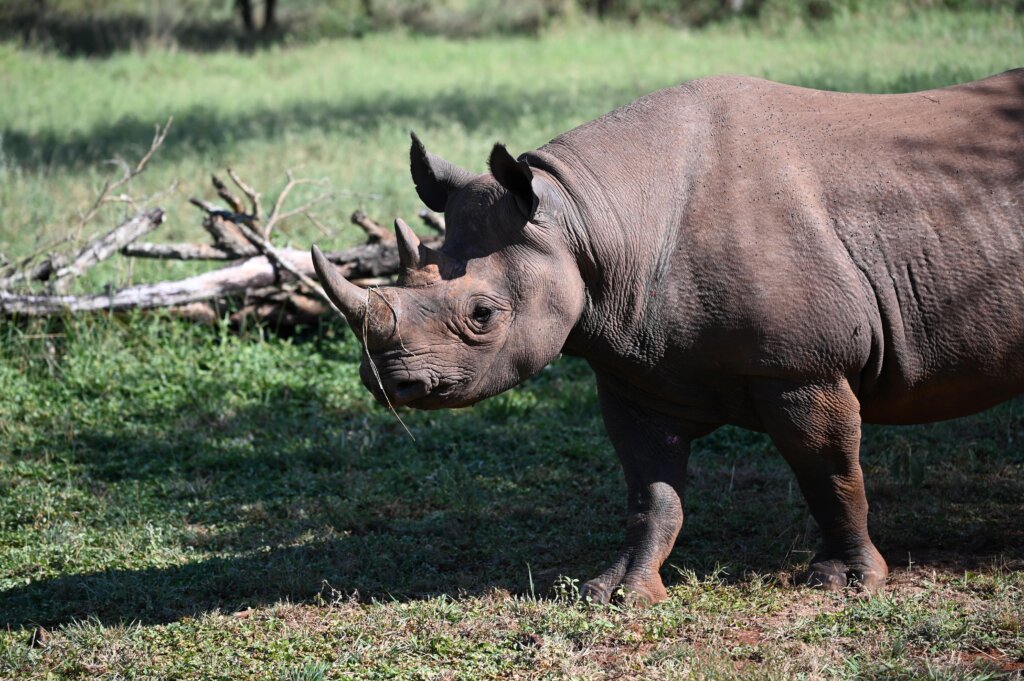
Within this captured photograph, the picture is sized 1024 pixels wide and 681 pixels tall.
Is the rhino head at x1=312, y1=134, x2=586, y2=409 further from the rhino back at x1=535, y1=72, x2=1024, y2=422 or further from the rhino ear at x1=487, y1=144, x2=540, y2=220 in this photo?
the rhino back at x1=535, y1=72, x2=1024, y2=422

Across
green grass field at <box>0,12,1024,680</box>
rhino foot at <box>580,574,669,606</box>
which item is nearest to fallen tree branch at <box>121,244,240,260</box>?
green grass field at <box>0,12,1024,680</box>

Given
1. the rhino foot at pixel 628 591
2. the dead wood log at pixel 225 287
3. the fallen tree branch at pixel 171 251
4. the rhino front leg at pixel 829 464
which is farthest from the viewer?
the fallen tree branch at pixel 171 251

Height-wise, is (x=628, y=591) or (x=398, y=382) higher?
(x=398, y=382)

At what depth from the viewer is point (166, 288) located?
28.2ft

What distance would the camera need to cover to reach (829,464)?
5000 millimetres

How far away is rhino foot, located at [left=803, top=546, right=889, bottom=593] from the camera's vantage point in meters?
5.13

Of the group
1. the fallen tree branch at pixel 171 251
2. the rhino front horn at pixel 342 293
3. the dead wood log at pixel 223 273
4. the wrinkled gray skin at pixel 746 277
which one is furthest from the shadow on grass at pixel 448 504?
the rhino front horn at pixel 342 293

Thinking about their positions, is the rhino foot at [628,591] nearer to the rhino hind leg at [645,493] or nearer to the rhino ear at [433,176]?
the rhino hind leg at [645,493]

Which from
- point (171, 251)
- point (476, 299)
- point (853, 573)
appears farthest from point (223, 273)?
point (853, 573)

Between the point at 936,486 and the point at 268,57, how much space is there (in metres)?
18.0

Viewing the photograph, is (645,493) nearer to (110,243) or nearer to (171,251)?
(171,251)

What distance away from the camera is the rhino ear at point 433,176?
16.7 feet

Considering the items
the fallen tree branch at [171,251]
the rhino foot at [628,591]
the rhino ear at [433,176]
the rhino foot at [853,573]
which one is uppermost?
the rhino ear at [433,176]

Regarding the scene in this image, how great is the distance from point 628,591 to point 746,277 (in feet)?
4.75
